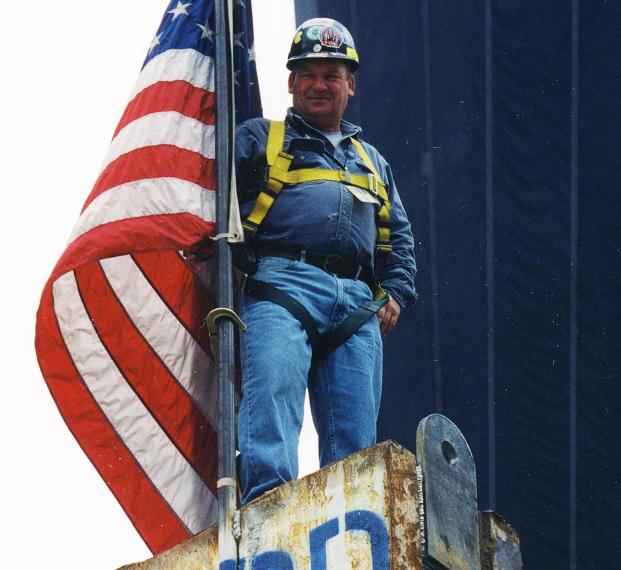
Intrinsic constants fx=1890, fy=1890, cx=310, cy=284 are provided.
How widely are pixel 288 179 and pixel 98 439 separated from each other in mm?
1676

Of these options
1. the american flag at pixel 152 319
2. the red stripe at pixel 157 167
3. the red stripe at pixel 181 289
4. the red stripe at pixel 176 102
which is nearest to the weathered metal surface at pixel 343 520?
the american flag at pixel 152 319

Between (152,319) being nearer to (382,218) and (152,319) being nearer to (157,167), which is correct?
(157,167)

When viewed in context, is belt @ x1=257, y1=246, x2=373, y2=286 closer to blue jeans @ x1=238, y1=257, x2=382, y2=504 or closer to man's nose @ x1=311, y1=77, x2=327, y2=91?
blue jeans @ x1=238, y1=257, x2=382, y2=504

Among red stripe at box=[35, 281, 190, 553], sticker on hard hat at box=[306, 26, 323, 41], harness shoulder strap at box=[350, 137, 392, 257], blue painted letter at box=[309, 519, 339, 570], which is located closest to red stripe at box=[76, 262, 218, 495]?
red stripe at box=[35, 281, 190, 553]

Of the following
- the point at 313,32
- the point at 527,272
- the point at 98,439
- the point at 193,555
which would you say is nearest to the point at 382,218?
the point at 313,32

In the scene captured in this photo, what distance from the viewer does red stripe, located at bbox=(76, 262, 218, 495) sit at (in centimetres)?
898

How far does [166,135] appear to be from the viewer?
9.14 metres

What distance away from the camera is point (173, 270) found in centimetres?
922

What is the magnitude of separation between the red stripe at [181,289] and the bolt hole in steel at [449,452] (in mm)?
2121

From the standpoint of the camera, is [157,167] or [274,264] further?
[157,167]

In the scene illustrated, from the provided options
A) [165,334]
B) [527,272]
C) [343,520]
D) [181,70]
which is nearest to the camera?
[343,520]

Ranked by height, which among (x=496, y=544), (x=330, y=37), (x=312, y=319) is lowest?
(x=496, y=544)

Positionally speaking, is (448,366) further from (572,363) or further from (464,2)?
(464,2)

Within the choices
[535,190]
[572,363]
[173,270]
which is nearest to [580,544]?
[572,363]
